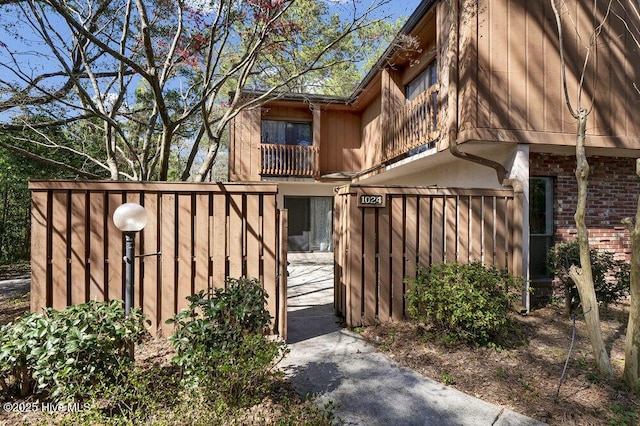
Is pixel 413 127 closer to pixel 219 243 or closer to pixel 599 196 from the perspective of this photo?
pixel 599 196

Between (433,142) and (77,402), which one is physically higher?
(433,142)

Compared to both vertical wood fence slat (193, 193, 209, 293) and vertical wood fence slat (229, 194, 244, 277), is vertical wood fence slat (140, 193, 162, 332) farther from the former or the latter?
vertical wood fence slat (229, 194, 244, 277)

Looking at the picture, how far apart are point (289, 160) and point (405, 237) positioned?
778cm

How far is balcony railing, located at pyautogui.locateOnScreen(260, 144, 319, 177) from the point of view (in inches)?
462

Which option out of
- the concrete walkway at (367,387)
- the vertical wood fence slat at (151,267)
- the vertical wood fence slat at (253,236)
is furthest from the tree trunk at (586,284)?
the vertical wood fence slat at (151,267)

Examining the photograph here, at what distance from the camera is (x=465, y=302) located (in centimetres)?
383

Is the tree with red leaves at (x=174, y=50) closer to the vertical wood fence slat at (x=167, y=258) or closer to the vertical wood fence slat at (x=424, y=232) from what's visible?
the vertical wood fence slat at (x=167, y=258)

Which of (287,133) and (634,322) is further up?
(287,133)

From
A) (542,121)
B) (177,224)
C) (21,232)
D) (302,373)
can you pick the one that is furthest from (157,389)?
(21,232)

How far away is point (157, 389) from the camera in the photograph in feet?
9.25

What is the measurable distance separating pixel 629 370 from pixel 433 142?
4554 mm

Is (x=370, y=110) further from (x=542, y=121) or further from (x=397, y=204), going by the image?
(x=397, y=204)

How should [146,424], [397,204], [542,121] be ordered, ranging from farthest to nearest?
[542,121] → [397,204] → [146,424]

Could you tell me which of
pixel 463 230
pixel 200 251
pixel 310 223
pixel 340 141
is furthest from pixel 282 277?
pixel 340 141
